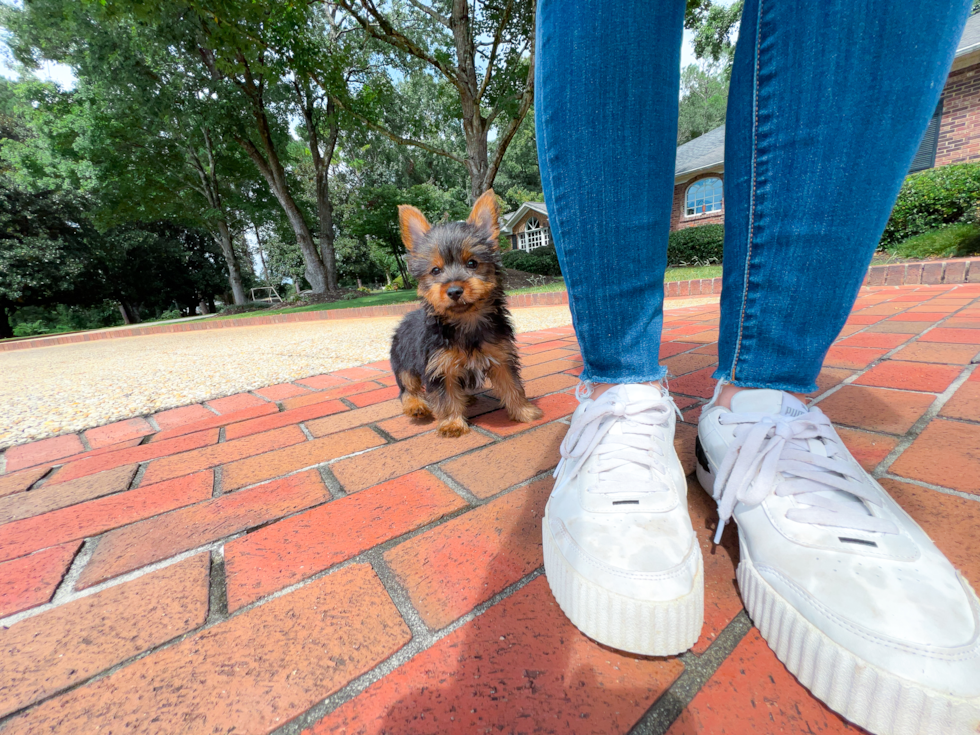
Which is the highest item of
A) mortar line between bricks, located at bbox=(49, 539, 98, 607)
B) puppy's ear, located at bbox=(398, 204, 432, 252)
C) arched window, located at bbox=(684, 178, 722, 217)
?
arched window, located at bbox=(684, 178, 722, 217)

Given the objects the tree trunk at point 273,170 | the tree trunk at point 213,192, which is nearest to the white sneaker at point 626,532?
the tree trunk at point 273,170

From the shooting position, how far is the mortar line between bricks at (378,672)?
668 millimetres

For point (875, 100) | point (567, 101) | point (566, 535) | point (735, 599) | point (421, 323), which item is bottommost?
point (735, 599)

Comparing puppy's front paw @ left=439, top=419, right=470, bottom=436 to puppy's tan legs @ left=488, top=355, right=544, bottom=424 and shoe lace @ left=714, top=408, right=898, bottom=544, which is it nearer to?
puppy's tan legs @ left=488, top=355, right=544, bottom=424

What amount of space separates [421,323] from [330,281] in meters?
17.4

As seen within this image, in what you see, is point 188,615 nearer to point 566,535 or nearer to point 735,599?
point 566,535

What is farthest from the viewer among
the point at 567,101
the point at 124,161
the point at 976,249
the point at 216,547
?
the point at 124,161

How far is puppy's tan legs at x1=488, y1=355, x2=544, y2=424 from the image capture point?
6.37 ft

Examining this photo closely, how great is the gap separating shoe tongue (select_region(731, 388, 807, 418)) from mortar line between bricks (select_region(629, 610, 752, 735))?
0.51 m

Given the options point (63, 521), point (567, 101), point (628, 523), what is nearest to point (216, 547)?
point (63, 521)

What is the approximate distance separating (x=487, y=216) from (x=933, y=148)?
1543cm

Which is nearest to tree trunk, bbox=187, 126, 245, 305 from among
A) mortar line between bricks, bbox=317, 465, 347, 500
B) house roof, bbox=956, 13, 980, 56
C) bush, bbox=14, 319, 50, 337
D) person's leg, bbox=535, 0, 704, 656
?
bush, bbox=14, 319, 50, 337

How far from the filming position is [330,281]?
58.8 feet

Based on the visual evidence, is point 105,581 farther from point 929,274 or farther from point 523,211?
point 523,211
